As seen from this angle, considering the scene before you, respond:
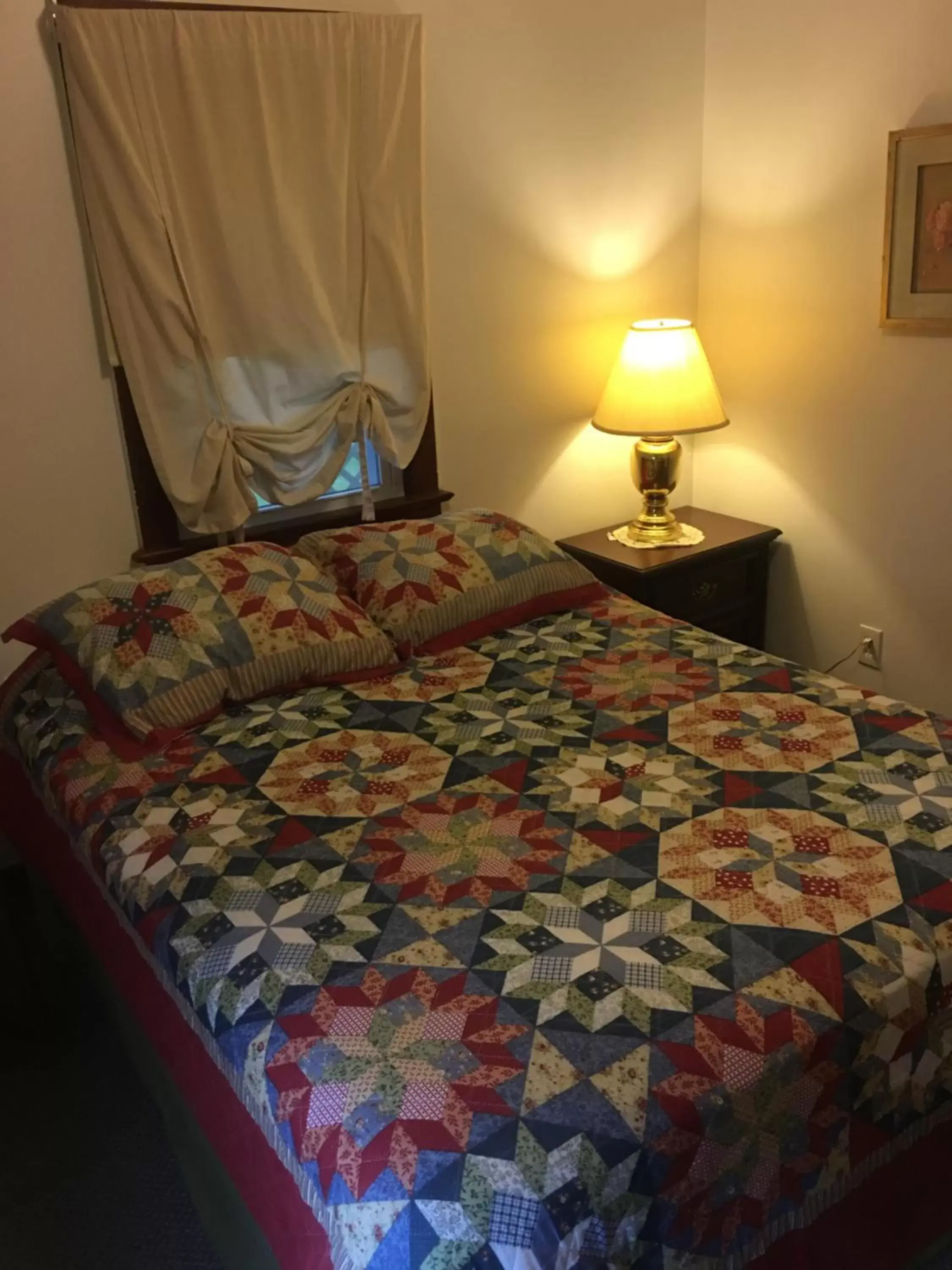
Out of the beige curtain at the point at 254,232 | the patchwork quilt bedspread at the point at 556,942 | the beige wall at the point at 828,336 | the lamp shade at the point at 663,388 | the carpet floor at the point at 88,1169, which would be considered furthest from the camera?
the lamp shade at the point at 663,388

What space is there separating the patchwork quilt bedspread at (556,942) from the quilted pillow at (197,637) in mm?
73

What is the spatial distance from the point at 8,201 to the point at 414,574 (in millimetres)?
1087

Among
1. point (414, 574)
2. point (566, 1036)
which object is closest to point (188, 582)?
point (414, 574)

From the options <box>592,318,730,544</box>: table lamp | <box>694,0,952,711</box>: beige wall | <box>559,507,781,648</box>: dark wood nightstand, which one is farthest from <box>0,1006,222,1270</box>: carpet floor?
<box>694,0,952,711</box>: beige wall

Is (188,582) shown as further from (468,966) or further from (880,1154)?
(880,1154)

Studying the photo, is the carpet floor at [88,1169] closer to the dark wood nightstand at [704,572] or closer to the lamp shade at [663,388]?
the dark wood nightstand at [704,572]

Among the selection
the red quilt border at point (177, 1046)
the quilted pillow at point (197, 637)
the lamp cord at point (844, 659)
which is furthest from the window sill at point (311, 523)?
the lamp cord at point (844, 659)

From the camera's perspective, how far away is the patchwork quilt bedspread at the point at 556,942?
114 centimetres

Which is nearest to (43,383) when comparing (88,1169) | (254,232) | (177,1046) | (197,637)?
(254,232)

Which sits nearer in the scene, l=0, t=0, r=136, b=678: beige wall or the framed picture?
l=0, t=0, r=136, b=678: beige wall

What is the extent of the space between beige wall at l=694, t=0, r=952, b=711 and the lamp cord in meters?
0.02

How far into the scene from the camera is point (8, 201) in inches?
84.6

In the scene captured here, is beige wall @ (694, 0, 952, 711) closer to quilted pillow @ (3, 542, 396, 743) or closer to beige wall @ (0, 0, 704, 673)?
beige wall @ (0, 0, 704, 673)

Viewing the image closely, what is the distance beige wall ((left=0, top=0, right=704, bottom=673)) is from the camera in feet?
7.32
